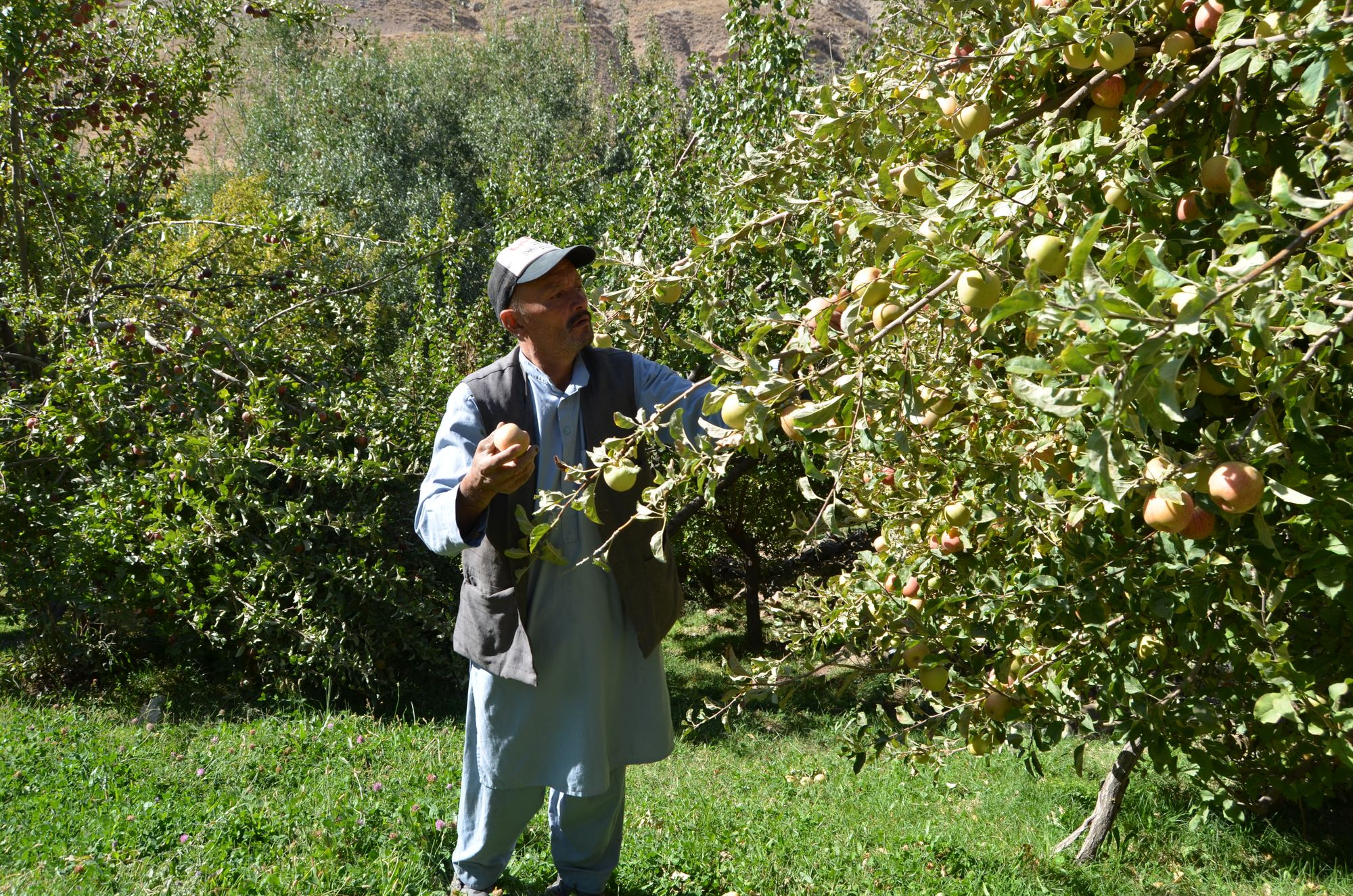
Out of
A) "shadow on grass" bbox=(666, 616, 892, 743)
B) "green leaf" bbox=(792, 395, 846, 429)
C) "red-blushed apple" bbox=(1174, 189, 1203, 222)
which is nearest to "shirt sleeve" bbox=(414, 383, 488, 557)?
"green leaf" bbox=(792, 395, 846, 429)

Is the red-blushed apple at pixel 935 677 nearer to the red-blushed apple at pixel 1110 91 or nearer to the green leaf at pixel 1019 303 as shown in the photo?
the red-blushed apple at pixel 1110 91

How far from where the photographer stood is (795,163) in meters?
1.86

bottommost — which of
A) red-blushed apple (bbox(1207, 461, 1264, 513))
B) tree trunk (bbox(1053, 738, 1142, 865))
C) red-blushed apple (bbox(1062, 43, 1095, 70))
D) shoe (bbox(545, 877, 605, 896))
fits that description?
tree trunk (bbox(1053, 738, 1142, 865))

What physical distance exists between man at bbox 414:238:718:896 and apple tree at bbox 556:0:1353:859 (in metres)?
0.48

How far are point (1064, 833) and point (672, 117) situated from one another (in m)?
4.08

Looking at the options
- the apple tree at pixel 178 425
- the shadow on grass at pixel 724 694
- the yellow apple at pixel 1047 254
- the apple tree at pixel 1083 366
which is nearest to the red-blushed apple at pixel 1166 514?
the apple tree at pixel 1083 366

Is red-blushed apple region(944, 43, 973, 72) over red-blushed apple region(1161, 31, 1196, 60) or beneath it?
over

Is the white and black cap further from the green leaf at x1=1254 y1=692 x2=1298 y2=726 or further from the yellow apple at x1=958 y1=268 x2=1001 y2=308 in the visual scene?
the green leaf at x1=1254 y1=692 x2=1298 y2=726

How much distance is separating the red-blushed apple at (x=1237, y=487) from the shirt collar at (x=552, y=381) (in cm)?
164

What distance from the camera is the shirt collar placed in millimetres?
2537

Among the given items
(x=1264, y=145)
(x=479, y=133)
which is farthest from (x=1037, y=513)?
(x=479, y=133)

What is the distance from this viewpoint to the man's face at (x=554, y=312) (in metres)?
2.48

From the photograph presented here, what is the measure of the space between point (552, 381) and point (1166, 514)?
166 centimetres

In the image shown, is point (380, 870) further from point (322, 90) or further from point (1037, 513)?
point (322, 90)
